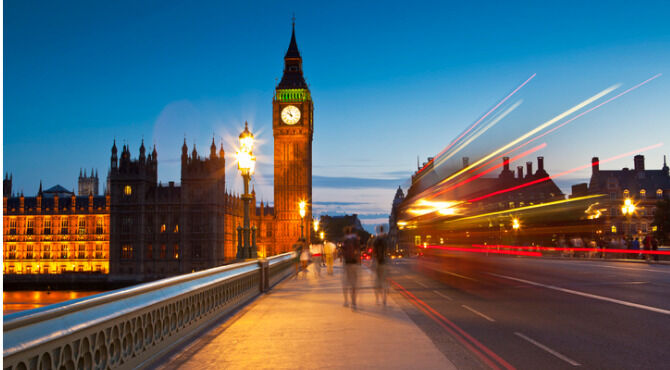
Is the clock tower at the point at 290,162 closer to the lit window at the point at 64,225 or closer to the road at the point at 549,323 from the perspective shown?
the lit window at the point at 64,225

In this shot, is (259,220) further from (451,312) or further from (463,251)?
(451,312)

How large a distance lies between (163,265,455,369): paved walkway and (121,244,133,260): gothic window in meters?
117

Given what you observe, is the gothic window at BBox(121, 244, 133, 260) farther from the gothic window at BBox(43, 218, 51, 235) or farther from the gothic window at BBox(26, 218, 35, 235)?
the gothic window at BBox(26, 218, 35, 235)

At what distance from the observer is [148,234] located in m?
126

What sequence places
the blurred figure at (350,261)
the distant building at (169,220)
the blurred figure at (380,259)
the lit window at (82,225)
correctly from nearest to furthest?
the blurred figure at (350,261)
the blurred figure at (380,259)
the distant building at (169,220)
the lit window at (82,225)

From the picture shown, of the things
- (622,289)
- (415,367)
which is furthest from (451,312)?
(622,289)

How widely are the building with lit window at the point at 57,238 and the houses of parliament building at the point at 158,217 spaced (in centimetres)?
→ 23

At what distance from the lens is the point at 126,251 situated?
124688mm

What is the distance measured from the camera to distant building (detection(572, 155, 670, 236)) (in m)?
93.5

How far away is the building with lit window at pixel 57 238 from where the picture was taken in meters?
132

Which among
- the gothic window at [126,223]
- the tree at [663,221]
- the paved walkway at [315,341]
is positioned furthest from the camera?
the gothic window at [126,223]

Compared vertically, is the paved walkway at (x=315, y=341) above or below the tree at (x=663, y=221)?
below

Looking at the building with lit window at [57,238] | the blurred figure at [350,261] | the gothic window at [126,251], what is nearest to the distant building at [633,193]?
the blurred figure at [350,261]

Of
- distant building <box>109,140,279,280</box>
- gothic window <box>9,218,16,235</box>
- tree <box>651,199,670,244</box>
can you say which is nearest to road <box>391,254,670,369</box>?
tree <box>651,199,670,244</box>
